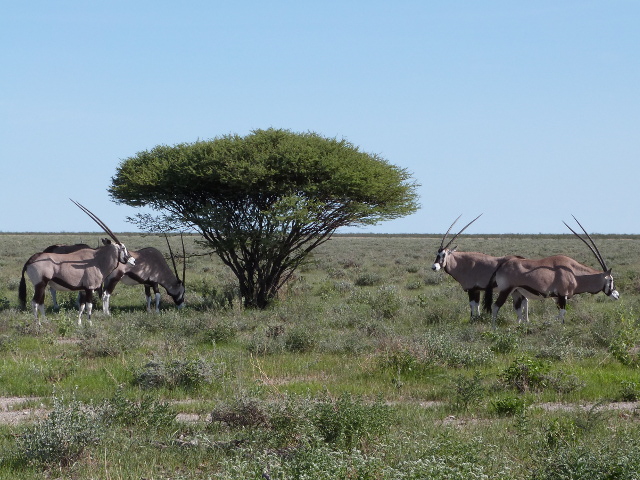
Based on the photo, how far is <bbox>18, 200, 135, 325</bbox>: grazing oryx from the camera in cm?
1753

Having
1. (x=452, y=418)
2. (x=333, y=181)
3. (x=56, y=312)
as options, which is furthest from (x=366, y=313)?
(x=452, y=418)

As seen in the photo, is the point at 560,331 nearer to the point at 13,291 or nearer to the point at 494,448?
the point at 494,448

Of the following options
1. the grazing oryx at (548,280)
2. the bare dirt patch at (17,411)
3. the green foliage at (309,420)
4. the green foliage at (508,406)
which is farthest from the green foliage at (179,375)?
the grazing oryx at (548,280)

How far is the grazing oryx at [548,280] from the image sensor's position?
1681 cm

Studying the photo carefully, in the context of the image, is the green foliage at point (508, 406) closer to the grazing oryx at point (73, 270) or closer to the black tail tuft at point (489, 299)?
the black tail tuft at point (489, 299)

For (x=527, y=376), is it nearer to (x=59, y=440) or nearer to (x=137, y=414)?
(x=137, y=414)

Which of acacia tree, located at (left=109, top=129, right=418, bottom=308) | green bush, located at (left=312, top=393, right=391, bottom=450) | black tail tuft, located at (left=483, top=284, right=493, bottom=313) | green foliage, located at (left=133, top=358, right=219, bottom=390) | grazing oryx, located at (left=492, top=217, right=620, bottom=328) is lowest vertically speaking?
green foliage, located at (left=133, top=358, right=219, bottom=390)

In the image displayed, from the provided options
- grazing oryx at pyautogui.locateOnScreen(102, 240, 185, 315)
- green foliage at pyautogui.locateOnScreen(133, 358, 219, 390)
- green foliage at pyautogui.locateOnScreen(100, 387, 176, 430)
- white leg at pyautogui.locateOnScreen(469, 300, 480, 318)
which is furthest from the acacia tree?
green foliage at pyautogui.locateOnScreen(100, 387, 176, 430)

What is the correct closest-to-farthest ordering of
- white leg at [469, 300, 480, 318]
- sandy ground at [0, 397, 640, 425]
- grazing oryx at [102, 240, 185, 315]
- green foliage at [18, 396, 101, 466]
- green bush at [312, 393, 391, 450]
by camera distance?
green foliage at [18, 396, 101, 466] → green bush at [312, 393, 391, 450] → sandy ground at [0, 397, 640, 425] → white leg at [469, 300, 480, 318] → grazing oryx at [102, 240, 185, 315]

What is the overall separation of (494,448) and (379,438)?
44.1 inches

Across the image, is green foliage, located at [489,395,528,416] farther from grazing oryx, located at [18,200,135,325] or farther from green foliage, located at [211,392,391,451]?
grazing oryx, located at [18,200,135,325]

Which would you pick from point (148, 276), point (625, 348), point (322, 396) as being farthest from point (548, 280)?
point (148, 276)

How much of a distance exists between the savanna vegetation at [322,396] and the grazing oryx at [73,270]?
752 mm

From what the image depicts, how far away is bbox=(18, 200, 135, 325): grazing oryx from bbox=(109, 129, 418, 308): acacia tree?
2738mm
